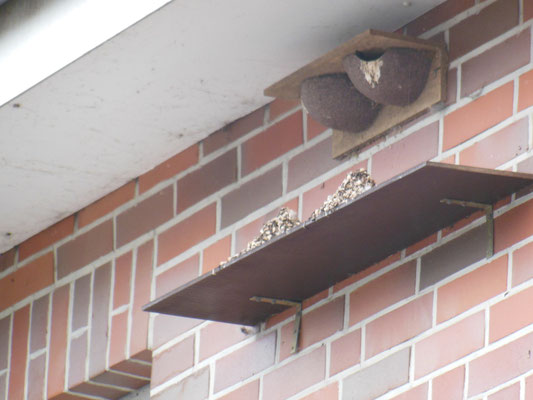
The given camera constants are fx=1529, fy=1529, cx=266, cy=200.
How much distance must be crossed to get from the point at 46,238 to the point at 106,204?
0.29m

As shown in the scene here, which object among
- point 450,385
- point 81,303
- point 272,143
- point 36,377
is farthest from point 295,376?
point 36,377

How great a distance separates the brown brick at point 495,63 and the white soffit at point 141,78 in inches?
8.2

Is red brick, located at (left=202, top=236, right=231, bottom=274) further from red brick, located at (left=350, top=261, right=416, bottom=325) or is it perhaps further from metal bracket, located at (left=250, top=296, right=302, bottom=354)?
red brick, located at (left=350, top=261, right=416, bottom=325)

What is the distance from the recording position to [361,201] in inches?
111

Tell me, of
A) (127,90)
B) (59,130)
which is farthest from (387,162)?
(59,130)

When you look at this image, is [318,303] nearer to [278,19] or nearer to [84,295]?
[278,19]

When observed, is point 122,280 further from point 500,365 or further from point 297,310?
point 500,365

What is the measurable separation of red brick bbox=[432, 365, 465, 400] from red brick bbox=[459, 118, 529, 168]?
42 cm

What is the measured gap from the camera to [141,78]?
3.49 metres

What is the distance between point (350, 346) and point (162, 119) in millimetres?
842

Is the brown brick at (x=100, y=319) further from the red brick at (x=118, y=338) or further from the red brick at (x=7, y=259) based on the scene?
the red brick at (x=7, y=259)

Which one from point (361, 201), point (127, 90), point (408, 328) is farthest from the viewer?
point (127, 90)

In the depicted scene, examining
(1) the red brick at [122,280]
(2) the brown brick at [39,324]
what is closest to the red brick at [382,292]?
(1) the red brick at [122,280]

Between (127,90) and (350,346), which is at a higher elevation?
(127,90)
